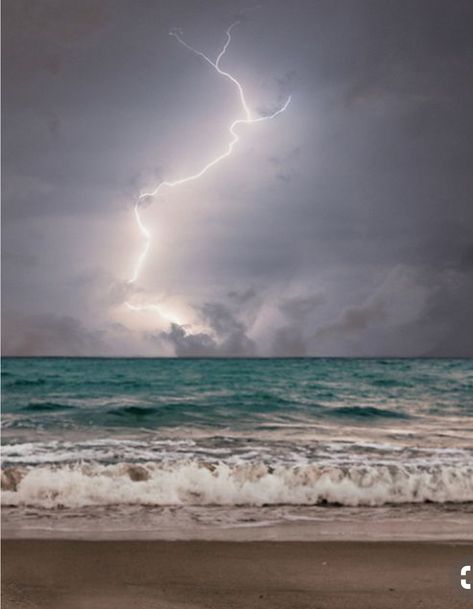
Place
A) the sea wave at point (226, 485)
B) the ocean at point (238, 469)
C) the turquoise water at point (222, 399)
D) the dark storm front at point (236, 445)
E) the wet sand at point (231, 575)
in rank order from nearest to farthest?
1. the wet sand at point (231, 575)
2. the ocean at point (238, 469)
3. the sea wave at point (226, 485)
4. the dark storm front at point (236, 445)
5. the turquoise water at point (222, 399)

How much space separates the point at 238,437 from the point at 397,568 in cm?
900

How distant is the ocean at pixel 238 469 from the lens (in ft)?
23.2

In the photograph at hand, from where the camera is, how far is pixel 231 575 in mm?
5039

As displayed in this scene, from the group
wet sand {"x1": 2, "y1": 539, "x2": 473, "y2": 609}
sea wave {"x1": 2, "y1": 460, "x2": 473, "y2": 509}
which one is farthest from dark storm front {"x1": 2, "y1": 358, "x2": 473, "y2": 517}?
wet sand {"x1": 2, "y1": 539, "x2": 473, "y2": 609}

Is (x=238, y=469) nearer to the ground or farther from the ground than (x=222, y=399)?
nearer to the ground

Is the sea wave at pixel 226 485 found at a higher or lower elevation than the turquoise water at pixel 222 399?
lower

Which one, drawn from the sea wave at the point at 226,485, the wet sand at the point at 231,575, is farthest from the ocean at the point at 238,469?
the wet sand at the point at 231,575

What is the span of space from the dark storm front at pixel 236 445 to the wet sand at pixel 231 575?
7.17 ft

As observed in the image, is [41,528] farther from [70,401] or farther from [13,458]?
[70,401]

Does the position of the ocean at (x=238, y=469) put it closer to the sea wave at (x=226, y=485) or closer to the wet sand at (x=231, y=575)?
the sea wave at (x=226, y=485)

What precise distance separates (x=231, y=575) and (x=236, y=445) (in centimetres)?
770

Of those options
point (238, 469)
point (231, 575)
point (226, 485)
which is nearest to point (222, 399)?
point (238, 469)

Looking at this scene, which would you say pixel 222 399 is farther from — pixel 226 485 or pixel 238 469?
pixel 226 485

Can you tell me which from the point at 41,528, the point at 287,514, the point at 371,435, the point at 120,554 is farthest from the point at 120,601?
the point at 371,435
